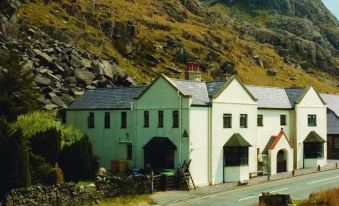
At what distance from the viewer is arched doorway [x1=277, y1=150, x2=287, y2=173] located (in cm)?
6216

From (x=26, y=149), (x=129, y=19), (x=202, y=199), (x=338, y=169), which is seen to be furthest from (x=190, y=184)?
(x=129, y=19)

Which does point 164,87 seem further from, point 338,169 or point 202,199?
point 338,169

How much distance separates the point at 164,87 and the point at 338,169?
934 inches

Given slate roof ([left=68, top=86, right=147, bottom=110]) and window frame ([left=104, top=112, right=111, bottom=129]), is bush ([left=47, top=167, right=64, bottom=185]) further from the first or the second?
window frame ([left=104, top=112, right=111, bottom=129])

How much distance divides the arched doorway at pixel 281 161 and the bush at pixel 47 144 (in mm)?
26010

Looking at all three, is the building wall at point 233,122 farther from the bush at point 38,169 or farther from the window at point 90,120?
the bush at point 38,169

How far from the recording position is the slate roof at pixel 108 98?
193 feet

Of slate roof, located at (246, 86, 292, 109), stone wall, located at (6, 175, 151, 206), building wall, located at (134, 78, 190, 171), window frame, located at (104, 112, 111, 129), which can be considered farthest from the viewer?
slate roof, located at (246, 86, 292, 109)

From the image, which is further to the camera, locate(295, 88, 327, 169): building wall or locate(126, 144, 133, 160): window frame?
locate(295, 88, 327, 169): building wall

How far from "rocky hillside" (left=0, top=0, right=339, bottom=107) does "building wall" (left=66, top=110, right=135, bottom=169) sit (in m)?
3.79

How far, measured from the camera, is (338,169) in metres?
64.8

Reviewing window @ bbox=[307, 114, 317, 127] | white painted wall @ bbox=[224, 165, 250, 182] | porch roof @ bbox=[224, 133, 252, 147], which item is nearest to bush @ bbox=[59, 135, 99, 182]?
white painted wall @ bbox=[224, 165, 250, 182]

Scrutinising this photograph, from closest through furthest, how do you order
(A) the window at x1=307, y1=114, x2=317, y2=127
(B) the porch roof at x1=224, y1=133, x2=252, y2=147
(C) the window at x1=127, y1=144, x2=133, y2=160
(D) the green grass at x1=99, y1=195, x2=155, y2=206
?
1. (D) the green grass at x1=99, y1=195, x2=155, y2=206
2. (B) the porch roof at x1=224, y1=133, x2=252, y2=147
3. (C) the window at x1=127, y1=144, x2=133, y2=160
4. (A) the window at x1=307, y1=114, x2=317, y2=127

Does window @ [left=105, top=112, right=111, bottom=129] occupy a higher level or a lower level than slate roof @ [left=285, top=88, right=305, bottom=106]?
lower
